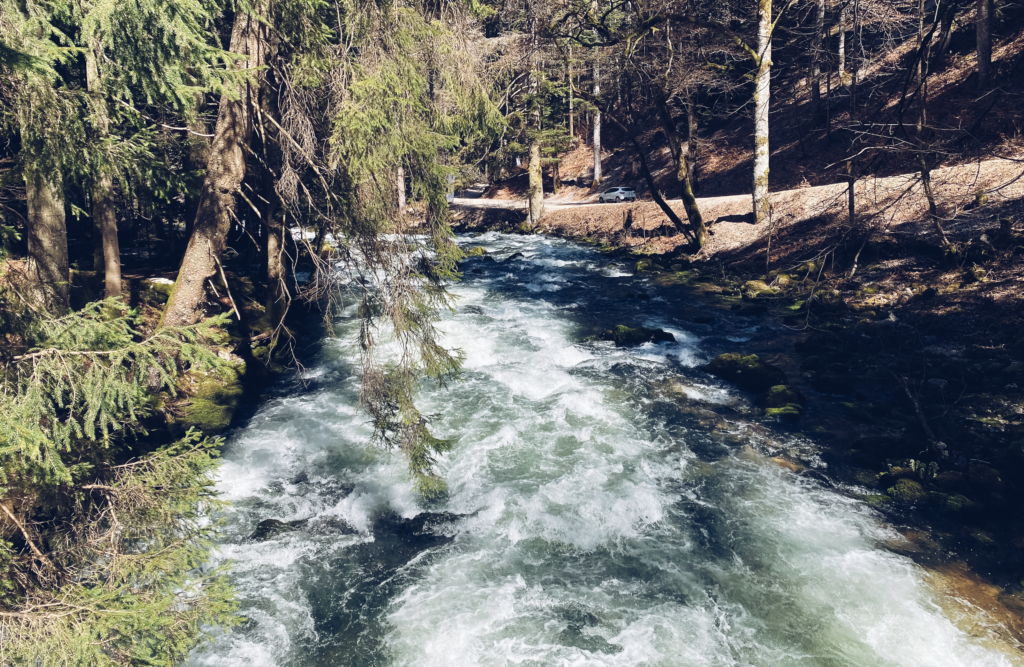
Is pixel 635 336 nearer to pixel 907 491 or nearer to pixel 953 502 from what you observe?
pixel 907 491

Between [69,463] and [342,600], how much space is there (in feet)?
11.3

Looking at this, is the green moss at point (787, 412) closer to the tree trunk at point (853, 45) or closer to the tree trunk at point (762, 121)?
the tree trunk at point (853, 45)

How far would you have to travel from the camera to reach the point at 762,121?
20281 millimetres

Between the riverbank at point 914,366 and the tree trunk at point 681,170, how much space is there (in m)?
2.01

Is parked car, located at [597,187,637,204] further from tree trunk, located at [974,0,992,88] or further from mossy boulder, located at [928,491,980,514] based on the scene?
mossy boulder, located at [928,491,980,514]

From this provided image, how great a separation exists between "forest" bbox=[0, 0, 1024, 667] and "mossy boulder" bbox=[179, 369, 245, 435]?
7 centimetres

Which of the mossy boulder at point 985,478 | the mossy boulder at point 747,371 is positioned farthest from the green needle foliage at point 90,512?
the mossy boulder at point 747,371

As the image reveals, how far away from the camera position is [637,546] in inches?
320

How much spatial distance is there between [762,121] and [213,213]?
17680 millimetres

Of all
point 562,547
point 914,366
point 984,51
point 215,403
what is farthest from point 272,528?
point 984,51

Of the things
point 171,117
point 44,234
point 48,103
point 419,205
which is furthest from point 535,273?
point 48,103

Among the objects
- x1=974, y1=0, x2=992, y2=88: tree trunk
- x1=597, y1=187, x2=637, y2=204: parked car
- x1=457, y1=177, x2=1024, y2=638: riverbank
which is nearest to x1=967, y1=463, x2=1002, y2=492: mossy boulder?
x1=457, y1=177, x2=1024, y2=638: riverbank

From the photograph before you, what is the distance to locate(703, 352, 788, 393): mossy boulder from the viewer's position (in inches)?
490

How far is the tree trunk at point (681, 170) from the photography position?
20938 mm
